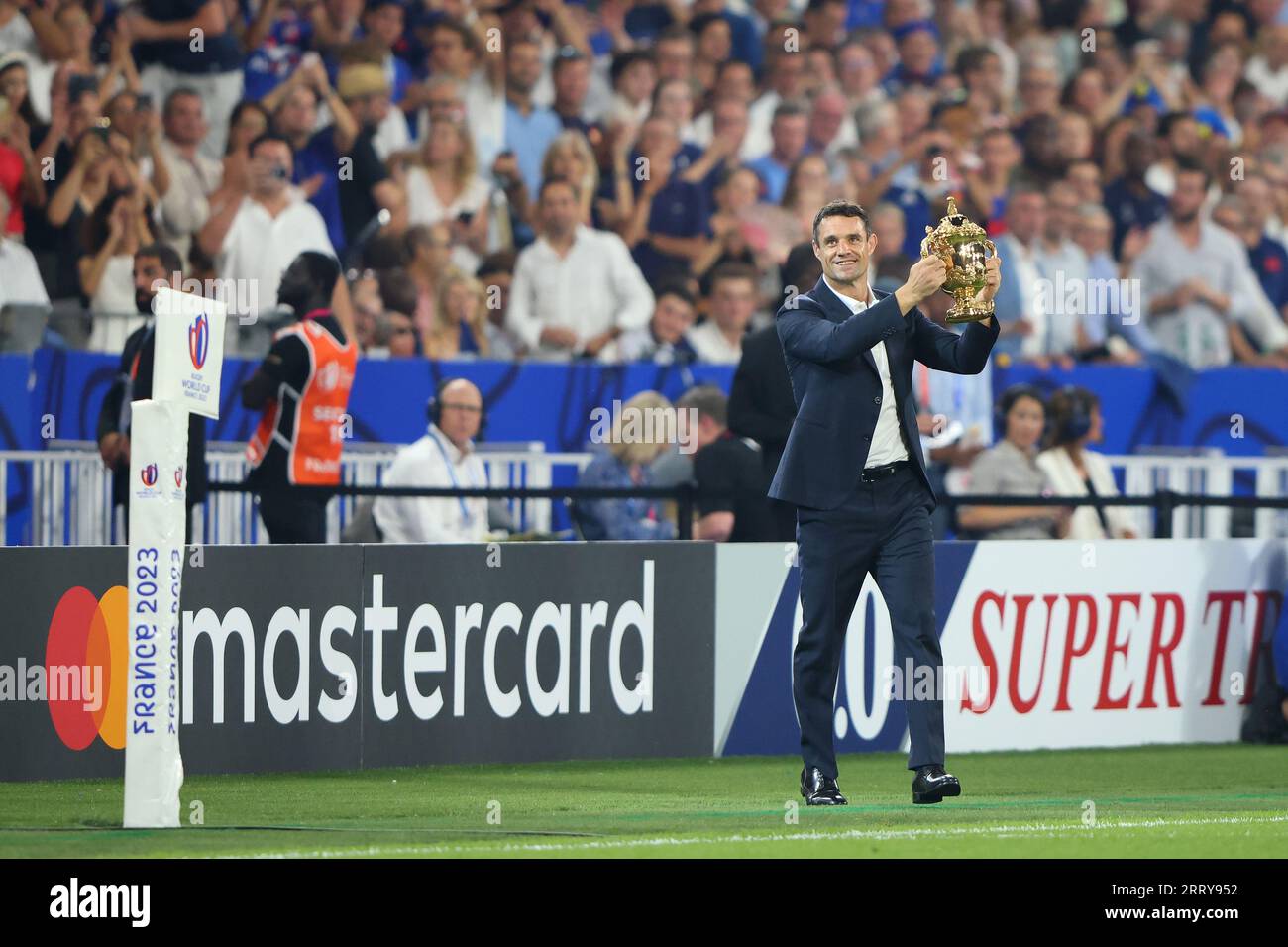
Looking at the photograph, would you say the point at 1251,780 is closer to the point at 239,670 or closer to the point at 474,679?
the point at 474,679

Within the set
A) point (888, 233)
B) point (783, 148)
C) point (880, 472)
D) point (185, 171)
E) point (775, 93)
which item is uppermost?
point (775, 93)

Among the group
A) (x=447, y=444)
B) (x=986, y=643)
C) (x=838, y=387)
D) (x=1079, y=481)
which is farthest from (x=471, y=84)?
(x=838, y=387)

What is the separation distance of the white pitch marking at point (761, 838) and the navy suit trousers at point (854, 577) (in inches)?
32.0

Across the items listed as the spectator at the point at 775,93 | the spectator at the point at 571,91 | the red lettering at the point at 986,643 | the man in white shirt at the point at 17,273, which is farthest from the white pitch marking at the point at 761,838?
the spectator at the point at 775,93

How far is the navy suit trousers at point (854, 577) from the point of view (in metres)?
8.67

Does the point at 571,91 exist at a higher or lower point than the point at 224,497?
higher

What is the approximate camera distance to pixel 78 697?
9852 mm

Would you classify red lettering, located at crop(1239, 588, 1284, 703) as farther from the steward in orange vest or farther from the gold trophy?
the gold trophy

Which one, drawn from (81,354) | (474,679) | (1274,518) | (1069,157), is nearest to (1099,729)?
(1274,518)

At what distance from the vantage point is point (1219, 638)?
13031mm

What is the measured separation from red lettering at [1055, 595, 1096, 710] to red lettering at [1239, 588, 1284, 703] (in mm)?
1119

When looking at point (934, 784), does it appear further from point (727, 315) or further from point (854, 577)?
point (727, 315)

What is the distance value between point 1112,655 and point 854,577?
431 centimetres

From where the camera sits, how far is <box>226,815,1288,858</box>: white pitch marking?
276 inches
